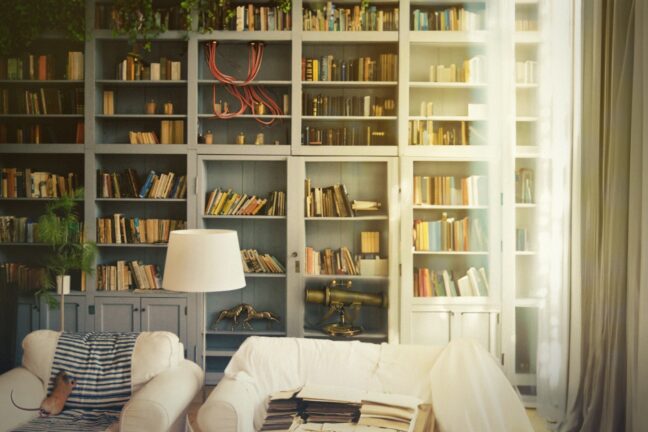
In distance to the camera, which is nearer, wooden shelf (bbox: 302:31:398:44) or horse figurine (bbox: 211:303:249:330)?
wooden shelf (bbox: 302:31:398:44)

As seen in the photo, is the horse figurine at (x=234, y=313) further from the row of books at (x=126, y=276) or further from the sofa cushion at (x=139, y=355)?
the sofa cushion at (x=139, y=355)

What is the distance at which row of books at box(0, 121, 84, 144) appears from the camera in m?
4.65

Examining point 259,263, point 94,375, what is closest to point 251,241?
point 259,263

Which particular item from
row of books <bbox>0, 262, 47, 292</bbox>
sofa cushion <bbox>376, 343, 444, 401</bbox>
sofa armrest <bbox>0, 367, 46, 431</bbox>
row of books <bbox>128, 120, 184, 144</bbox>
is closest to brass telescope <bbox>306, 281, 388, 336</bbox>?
sofa cushion <bbox>376, 343, 444, 401</bbox>

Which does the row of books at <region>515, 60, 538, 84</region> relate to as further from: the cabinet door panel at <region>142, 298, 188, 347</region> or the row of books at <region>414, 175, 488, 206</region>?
the cabinet door panel at <region>142, 298, 188, 347</region>

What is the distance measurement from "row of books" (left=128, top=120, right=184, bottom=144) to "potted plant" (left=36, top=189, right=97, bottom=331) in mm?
607

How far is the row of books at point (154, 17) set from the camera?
4.45 m

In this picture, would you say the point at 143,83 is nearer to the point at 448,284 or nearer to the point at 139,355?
the point at 139,355

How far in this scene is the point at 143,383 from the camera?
2926 millimetres

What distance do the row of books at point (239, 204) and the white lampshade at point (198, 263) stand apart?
1956 mm

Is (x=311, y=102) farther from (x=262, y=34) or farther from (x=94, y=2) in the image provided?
(x=94, y=2)

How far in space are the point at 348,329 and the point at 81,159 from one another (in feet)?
8.81

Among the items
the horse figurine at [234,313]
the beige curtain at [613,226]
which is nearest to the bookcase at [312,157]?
the horse figurine at [234,313]

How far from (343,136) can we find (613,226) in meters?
2.39
